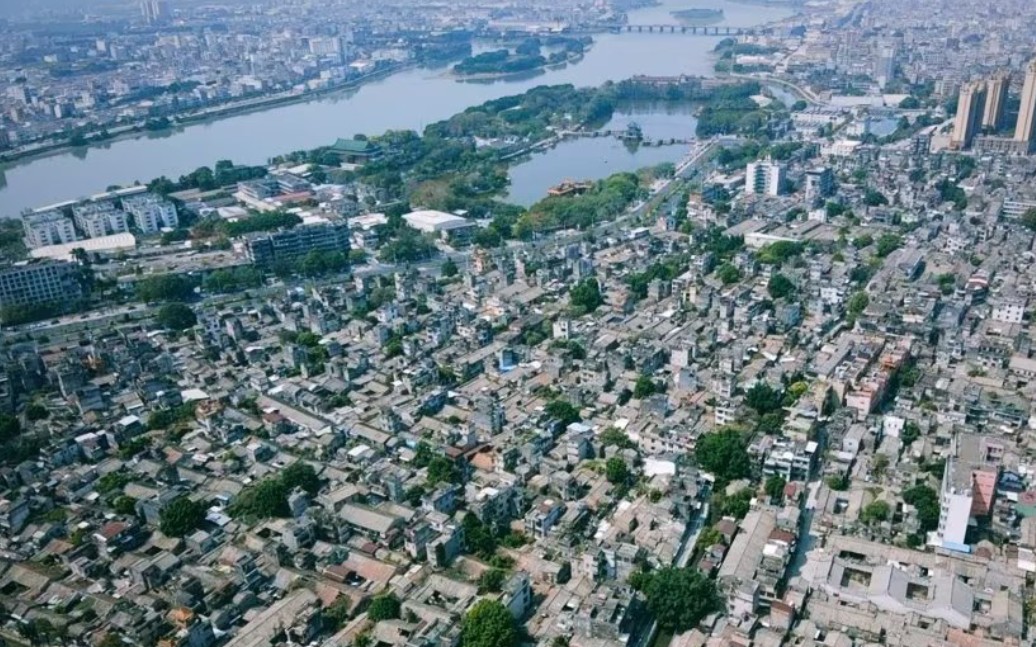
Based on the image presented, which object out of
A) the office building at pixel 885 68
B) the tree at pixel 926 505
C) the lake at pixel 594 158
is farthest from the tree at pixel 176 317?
the office building at pixel 885 68

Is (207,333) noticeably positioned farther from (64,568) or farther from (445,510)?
(445,510)

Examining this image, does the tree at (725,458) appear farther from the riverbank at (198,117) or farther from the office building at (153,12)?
the office building at (153,12)

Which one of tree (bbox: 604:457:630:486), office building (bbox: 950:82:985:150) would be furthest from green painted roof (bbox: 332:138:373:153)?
tree (bbox: 604:457:630:486)

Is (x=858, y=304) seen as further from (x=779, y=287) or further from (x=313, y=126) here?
(x=313, y=126)

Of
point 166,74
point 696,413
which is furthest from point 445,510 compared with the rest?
point 166,74

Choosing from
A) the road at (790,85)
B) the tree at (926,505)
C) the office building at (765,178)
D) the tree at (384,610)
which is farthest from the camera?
the road at (790,85)

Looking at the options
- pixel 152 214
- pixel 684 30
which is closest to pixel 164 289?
pixel 152 214

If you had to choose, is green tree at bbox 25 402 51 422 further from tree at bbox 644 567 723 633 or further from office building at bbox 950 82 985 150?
office building at bbox 950 82 985 150
